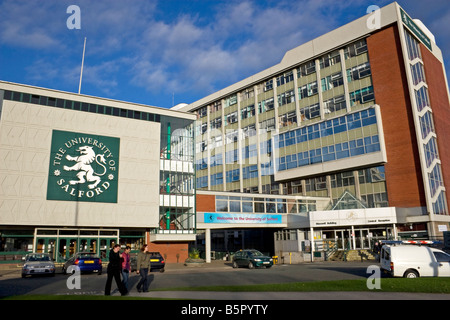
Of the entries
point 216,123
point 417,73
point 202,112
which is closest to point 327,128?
point 417,73

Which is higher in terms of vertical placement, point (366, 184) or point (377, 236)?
point (366, 184)

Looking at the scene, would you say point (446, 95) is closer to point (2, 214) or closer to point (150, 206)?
point (150, 206)

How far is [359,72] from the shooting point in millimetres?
49094

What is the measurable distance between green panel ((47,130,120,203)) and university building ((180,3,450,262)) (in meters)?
10.1

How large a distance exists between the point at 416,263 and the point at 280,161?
39.6m

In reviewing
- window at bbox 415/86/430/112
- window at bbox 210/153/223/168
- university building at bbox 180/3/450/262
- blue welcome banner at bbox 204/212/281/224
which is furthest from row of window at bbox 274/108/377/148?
window at bbox 210/153/223/168

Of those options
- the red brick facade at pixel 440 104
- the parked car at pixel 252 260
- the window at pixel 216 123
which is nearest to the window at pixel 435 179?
the red brick facade at pixel 440 104

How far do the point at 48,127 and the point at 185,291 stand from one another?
90.5 feet

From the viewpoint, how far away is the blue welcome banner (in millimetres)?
40594

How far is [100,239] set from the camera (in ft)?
119

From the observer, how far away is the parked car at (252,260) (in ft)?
94.4
